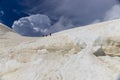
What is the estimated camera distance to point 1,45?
5166 cm

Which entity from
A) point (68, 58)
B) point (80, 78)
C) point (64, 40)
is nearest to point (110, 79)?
point (80, 78)

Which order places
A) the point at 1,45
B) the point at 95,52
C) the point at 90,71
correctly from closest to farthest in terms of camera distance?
the point at 90,71 → the point at 95,52 → the point at 1,45

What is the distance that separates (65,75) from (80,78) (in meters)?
1.89

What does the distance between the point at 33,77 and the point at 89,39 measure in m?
8.68

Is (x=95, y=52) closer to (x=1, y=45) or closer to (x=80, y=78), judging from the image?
(x=80, y=78)

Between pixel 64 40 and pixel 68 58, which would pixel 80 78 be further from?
pixel 64 40

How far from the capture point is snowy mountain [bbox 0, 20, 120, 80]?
38500 mm

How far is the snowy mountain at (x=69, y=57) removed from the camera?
38500 mm

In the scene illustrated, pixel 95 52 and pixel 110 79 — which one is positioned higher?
pixel 95 52

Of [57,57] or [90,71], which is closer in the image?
[90,71]

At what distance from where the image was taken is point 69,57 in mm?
41500

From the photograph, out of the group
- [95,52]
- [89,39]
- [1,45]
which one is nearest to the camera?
[95,52]

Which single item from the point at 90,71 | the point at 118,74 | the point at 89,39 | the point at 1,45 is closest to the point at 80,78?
the point at 90,71

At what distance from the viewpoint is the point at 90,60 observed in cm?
3978
